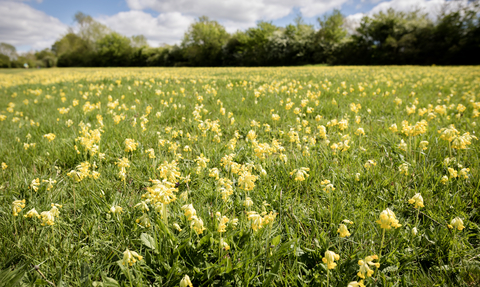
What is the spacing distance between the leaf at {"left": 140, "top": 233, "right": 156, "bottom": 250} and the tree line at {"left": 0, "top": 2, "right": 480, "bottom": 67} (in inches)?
1589

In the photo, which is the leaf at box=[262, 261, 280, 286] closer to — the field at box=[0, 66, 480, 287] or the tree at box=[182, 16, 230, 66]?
the field at box=[0, 66, 480, 287]

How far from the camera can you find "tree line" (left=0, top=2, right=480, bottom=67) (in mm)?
31188

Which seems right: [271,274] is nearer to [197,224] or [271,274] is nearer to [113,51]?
[197,224]

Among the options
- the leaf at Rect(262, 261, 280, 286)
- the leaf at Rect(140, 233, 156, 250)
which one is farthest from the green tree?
the leaf at Rect(262, 261, 280, 286)

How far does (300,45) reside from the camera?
145 feet

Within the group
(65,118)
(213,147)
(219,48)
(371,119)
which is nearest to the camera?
(213,147)

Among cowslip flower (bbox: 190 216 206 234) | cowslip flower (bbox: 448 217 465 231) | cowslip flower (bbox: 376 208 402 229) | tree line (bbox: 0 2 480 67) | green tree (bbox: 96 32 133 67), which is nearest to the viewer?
cowslip flower (bbox: 376 208 402 229)

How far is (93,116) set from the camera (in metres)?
5.09

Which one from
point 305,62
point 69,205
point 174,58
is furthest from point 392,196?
point 174,58

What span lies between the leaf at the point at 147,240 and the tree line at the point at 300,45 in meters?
40.4

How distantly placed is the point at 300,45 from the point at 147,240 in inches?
1910

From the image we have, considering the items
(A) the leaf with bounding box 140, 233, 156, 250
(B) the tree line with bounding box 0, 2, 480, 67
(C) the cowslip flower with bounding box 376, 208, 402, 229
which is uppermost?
(B) the tree line with bounding box 0, 2, 480, 67

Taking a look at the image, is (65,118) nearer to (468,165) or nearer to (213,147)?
(213,147)

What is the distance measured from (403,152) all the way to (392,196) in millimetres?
1071
